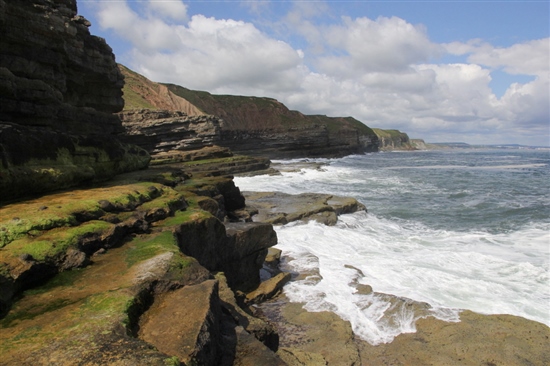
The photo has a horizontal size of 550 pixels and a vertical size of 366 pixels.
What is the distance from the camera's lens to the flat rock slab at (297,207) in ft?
64.2

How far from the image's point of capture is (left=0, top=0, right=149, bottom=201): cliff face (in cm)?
1088

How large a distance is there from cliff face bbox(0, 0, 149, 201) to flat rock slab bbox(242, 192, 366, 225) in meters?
7.52

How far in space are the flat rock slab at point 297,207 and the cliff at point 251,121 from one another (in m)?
25.7

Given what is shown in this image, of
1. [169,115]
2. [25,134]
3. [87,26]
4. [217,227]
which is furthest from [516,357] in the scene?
[169,115]

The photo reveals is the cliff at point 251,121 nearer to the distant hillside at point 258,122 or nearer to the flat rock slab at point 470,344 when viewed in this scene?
the distant hillside at point 258,122

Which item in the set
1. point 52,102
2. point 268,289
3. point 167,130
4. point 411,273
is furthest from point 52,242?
point 167,130

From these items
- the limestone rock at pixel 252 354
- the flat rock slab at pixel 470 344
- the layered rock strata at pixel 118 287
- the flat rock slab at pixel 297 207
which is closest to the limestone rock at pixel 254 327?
the layered rock strata at pixel 118 287

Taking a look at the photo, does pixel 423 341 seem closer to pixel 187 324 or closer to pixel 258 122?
pixel 187 324

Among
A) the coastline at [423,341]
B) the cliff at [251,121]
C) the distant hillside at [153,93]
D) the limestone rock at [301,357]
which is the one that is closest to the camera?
the limestone rock at [301,357]

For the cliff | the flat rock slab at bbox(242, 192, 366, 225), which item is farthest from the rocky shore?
the cliff

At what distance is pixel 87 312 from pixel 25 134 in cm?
839

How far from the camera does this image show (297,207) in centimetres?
2183

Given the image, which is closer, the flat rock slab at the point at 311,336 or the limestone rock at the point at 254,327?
the limestone rock at the point at 254,327

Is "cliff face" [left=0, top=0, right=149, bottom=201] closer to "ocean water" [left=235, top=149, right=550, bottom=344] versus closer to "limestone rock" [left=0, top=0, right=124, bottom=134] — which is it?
"limestone rock" [left=0, top=0, right=124, bottom=134]
